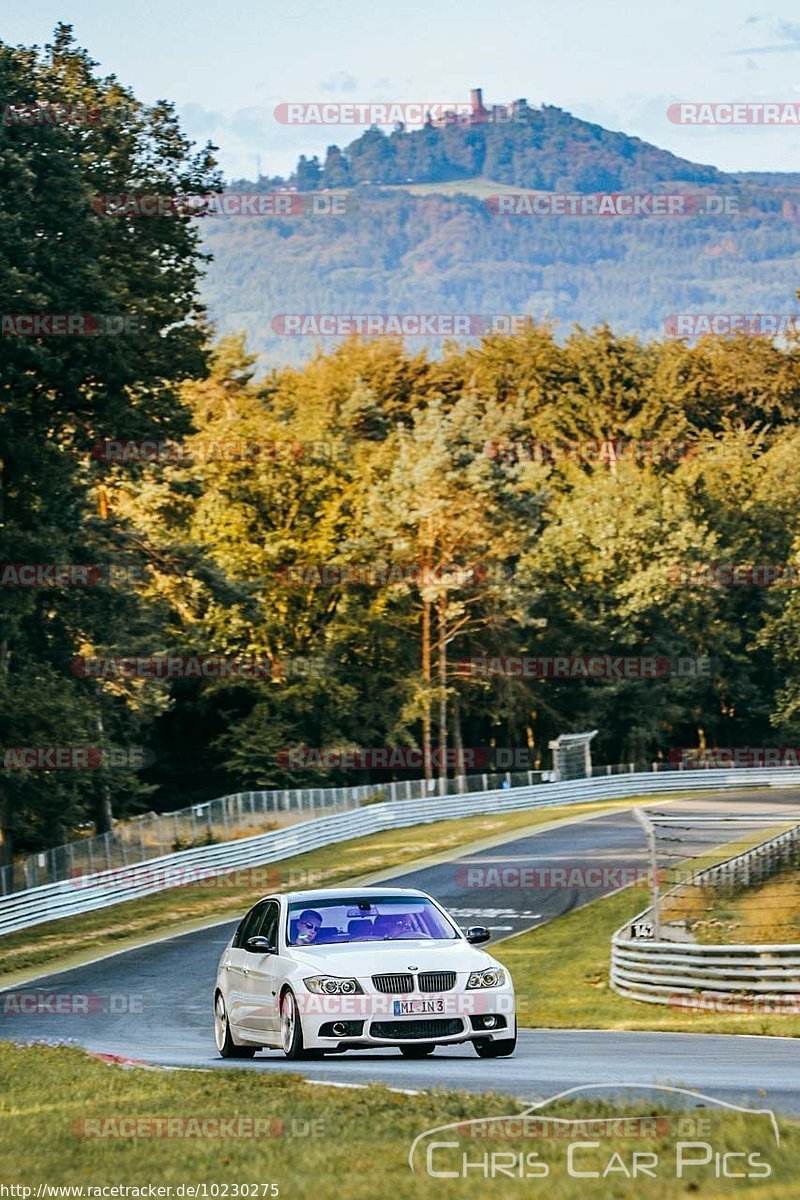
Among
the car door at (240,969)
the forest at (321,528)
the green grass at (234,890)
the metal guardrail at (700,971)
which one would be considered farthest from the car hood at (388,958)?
the forest at (321,528)

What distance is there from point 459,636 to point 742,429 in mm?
26890

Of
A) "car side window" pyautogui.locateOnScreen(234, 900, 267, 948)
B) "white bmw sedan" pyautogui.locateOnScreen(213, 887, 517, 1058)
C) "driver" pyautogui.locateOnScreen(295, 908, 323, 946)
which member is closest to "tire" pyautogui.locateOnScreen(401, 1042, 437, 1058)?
"white bmw sedan" pyautogui.locateOnScreen(213, 887, 517, 1058)

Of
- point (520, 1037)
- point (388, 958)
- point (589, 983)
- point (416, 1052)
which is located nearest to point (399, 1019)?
point (388, 958)

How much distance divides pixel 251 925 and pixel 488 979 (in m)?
3.00

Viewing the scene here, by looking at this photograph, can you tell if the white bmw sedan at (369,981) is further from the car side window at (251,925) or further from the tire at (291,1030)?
the car side window at (251,925)

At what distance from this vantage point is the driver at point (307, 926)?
51.6 ft

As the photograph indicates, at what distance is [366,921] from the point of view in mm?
15945

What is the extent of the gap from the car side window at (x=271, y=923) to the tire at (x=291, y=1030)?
712 millimetres

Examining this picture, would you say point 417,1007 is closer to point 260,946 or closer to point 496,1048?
point 496,1048

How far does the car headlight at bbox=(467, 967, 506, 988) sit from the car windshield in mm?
792

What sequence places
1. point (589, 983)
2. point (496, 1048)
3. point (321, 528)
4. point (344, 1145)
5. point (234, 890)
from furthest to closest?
point (321, 528) < point (234, 890) < point (589, 983) < point (496, 1048) < point (344, 1145)

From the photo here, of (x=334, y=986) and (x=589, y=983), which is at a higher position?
(x=334, y=986)

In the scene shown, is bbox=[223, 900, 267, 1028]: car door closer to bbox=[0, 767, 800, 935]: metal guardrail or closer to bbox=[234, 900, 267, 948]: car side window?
bbox=[234, 900, 267, 948]: car side window

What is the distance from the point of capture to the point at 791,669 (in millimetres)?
88875
